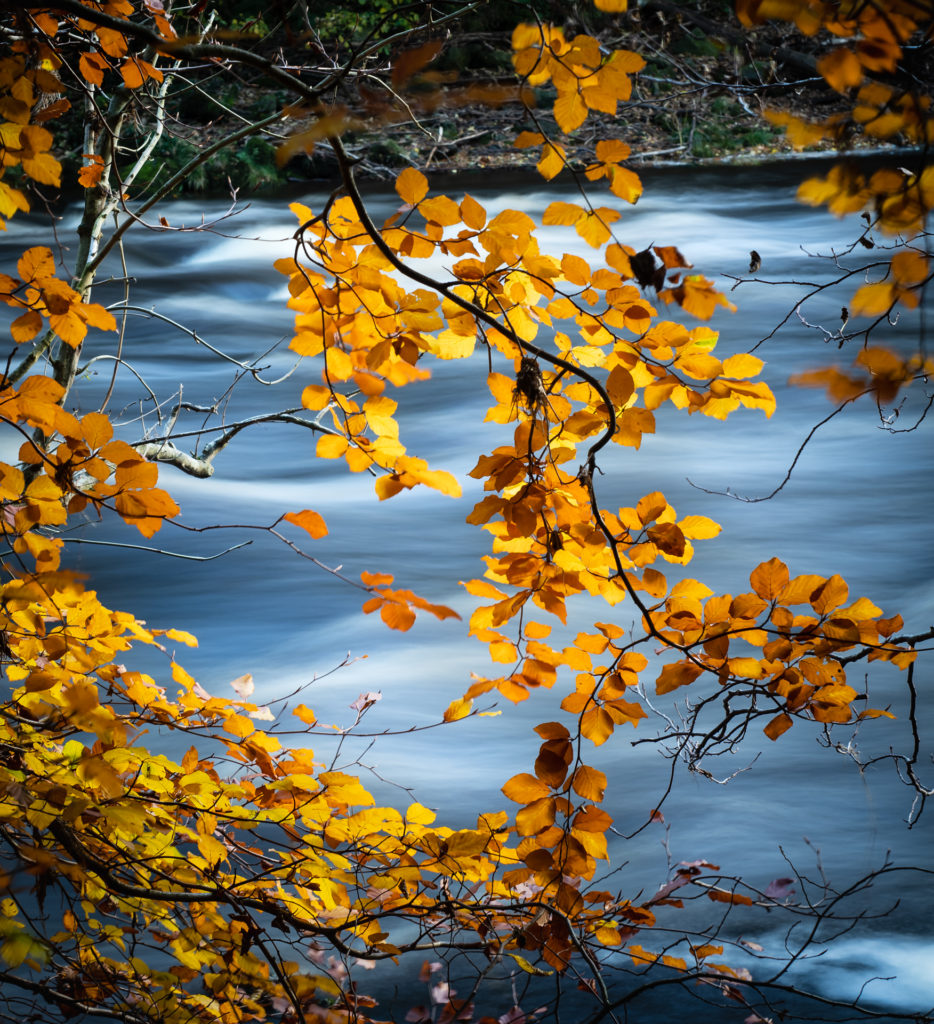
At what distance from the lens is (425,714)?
3.64 metres

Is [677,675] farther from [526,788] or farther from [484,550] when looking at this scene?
[484,550]

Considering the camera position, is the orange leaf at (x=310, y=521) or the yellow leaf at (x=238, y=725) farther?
the yellow leaf at (x=238, y=725)

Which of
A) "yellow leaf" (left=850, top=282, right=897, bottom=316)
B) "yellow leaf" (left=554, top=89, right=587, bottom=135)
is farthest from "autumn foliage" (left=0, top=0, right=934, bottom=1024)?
"yellow leaf" (left=850, top=282, right=897, bottom=316)

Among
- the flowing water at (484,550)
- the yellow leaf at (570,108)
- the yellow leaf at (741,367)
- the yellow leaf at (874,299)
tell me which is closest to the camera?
the yellow leaf at (874,299)

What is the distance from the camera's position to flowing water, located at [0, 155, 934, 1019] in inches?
116

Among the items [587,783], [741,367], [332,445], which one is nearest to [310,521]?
[332,445]

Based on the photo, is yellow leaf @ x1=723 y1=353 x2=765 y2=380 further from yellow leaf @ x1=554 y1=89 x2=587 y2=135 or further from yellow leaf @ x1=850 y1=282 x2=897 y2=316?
yellow leaf @ x1=850 y1=282 x2=897 y2=316

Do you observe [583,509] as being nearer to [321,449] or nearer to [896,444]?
[321,449]

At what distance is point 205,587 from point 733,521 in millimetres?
2641

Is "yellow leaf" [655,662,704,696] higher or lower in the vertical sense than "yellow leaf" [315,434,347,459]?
lower

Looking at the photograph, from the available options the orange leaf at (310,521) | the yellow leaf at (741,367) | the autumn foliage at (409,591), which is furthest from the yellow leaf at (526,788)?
the yellow leaf at (741,367)

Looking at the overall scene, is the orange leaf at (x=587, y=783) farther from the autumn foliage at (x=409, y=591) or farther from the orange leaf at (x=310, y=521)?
the orange leaf at (x=310, y=521)

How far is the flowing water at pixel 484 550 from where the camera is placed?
294cm

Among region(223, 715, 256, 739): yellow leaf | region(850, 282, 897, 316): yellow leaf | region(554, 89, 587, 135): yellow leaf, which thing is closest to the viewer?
region(850, 282, 897, 316): yellow leaf
